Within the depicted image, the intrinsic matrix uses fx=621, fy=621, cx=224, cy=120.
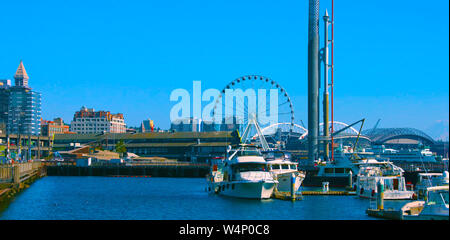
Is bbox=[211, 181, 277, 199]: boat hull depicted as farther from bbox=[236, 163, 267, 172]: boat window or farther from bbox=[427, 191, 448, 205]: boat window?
bbox=[427, 191, 448, 205]: boat window

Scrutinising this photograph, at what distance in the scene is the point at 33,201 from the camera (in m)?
66.4

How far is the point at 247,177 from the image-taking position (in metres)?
65.3

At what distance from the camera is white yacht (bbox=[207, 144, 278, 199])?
212 ft

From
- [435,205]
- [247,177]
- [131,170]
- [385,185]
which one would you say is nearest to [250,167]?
[247,177]

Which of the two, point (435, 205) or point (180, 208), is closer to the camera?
point (435, 205)

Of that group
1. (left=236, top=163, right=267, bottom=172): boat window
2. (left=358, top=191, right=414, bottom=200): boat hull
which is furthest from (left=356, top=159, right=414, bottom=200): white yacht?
(left=236, top=163, right=267, bottom=172): boat window

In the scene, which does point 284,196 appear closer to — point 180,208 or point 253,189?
point 253,189

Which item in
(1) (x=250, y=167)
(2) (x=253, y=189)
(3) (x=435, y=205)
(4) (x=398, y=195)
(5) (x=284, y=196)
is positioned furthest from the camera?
(1) (x=250, y=167)

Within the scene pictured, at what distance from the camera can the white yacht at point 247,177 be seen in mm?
64688

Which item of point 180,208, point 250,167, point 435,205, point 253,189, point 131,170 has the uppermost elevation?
point 250,167

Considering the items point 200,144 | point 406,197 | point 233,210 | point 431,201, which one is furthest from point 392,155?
point 431,201
